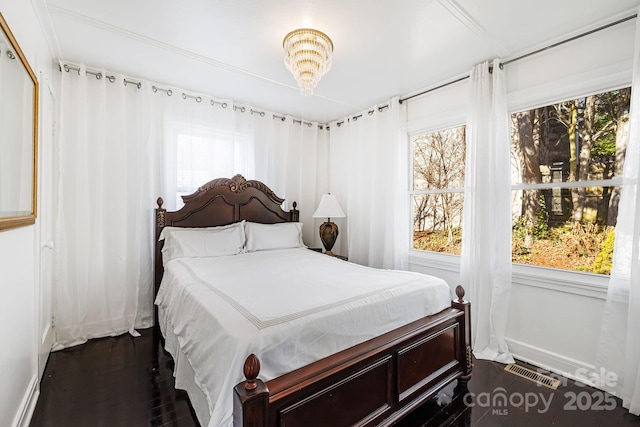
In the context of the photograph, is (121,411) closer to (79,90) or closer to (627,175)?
(79,90)

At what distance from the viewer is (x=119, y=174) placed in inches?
113

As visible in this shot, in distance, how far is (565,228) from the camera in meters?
2.39

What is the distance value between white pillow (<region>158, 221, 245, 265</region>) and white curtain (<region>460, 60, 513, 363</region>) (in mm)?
2361

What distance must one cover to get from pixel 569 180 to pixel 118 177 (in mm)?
4111

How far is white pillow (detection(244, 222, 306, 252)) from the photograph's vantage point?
3.24m

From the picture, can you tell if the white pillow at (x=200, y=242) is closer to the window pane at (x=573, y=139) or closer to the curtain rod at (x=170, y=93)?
the curtain rod at (x=170, y=93)

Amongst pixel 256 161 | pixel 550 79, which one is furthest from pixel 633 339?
pixel 256 161

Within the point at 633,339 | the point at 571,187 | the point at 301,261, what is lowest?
the point at 633,339

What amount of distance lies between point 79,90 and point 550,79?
163 inches

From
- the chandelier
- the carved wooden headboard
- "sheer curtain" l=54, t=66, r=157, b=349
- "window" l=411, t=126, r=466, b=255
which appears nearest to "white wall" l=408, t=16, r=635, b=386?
"window" l=411, t=126, r=466, b=255

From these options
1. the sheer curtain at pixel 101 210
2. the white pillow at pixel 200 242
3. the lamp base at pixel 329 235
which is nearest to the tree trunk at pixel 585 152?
the lamp base at pixel 329 235

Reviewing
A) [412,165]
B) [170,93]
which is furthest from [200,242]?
[412,165]

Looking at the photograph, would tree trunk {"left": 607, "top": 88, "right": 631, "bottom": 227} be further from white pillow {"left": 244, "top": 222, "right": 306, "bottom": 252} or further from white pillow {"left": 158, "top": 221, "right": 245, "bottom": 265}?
white pillow {"left": 158, "top": 221, "right": 245, "bottom": 265}

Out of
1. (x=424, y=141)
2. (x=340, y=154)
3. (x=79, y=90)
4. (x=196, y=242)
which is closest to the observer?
(x=79, y=90)
